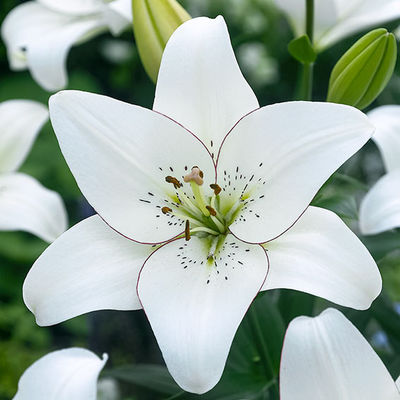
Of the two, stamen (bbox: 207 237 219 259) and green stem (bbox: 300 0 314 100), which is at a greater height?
green stem (bbox: 300 0 314 100)

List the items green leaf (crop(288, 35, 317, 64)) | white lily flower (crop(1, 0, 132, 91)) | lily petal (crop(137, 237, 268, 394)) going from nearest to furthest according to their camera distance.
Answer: lily petal (crop(137, 237, 268, 394))
green leaf (crop(288, 35, 317, 64))
white lily flower (crop(1, 0, 132, 91))

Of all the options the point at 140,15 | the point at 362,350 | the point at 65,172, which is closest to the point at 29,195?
the point at 140,15

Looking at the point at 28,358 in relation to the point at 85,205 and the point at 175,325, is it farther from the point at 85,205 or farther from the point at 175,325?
the point at 175,325

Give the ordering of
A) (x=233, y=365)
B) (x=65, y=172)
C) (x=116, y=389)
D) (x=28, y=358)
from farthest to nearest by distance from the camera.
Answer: (x=65, y=172), (x=28, y=358), (x=116, y=389), (x=233, y=365)

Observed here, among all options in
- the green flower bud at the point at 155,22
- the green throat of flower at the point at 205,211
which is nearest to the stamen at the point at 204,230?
the green throat of flower at the point at 205,211

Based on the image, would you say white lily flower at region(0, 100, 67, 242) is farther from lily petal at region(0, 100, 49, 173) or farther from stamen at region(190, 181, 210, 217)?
stamen at region(190, 181, 210, 217)

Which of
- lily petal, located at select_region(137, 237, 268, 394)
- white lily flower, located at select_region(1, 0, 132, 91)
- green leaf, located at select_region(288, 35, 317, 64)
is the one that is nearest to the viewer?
lily petal, located at select_region(137, 237, 268, 394)

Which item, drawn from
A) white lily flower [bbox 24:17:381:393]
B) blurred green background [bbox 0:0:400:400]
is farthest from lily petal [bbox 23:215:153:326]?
blurred green background [bbox 0:0:400:400]

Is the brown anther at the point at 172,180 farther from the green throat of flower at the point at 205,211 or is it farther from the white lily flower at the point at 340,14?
the white lily flower at the point at 340,14
